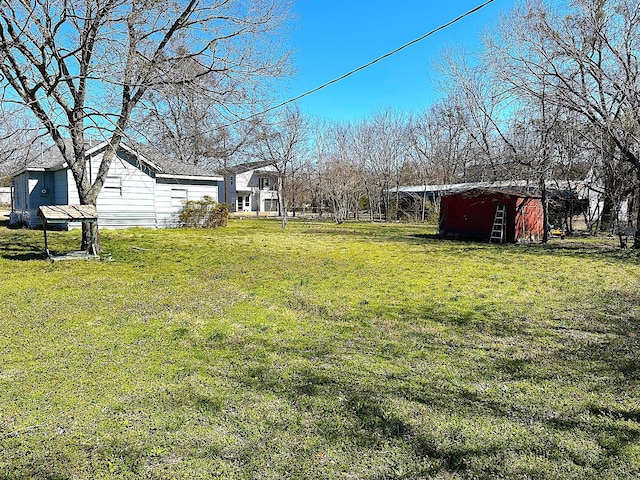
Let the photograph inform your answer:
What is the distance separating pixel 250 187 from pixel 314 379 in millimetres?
41870

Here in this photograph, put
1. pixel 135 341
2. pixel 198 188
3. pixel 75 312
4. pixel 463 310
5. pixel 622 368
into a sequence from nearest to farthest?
pixel 622 368
pixel 135 341
pixel 75 312
pixel 463 310
pixel 198 188

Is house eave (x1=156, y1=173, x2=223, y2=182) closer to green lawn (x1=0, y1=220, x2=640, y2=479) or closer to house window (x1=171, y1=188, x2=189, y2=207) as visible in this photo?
house window (x1=171, y1=188, x2=189, y2=207)

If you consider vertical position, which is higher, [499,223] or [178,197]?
[178,197]

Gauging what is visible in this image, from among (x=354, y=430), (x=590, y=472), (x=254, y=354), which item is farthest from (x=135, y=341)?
(x=590, y=472)

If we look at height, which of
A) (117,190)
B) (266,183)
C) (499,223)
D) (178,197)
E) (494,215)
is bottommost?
(499,223)

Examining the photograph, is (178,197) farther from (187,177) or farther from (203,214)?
(203,214)

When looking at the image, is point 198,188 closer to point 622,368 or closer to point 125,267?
point 125,267

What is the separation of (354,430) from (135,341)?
266cm

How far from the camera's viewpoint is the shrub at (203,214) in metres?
19.5

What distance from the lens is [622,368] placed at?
12.4 ft

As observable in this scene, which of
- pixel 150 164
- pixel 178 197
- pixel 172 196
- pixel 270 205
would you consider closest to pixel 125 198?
pixel 172 196

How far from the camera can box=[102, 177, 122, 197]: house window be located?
17.2 meters

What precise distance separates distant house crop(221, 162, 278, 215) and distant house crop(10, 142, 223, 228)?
2254 cm

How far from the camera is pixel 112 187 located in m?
17.3
